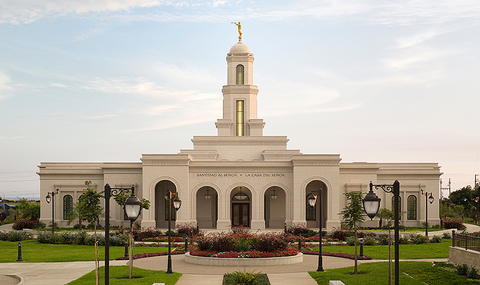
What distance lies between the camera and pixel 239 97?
44.0 metres

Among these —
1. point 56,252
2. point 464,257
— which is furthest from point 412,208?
point 56,252

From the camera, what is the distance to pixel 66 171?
40812 mm

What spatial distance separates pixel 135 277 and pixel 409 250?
15.0 m

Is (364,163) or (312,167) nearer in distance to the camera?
(312,167)

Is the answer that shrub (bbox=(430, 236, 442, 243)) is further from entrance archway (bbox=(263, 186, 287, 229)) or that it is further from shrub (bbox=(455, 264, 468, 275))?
entrance archway (bbox=(263, 186, 287, 229))

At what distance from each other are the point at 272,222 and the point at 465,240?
76.0 feet

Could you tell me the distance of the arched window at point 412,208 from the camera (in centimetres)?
4038

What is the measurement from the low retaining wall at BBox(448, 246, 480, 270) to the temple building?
17922 millimetres

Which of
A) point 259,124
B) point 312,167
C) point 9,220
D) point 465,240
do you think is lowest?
point 9,220

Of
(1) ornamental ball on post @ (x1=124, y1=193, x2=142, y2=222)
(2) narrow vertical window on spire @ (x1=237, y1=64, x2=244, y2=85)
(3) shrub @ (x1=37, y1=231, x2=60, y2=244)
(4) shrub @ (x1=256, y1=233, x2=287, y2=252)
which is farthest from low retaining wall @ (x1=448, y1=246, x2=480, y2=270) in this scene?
(2) narrow vertical window on spire @ (x1=237, y1=64, x2=244, y2=85)

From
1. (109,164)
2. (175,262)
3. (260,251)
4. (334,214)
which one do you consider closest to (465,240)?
(260,251)

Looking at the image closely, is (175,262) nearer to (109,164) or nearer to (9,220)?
(109,164)

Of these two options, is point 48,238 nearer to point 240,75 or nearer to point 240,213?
point 240,213

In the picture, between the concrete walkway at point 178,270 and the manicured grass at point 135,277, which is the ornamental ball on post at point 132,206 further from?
the concrete walkway at point 178,270
